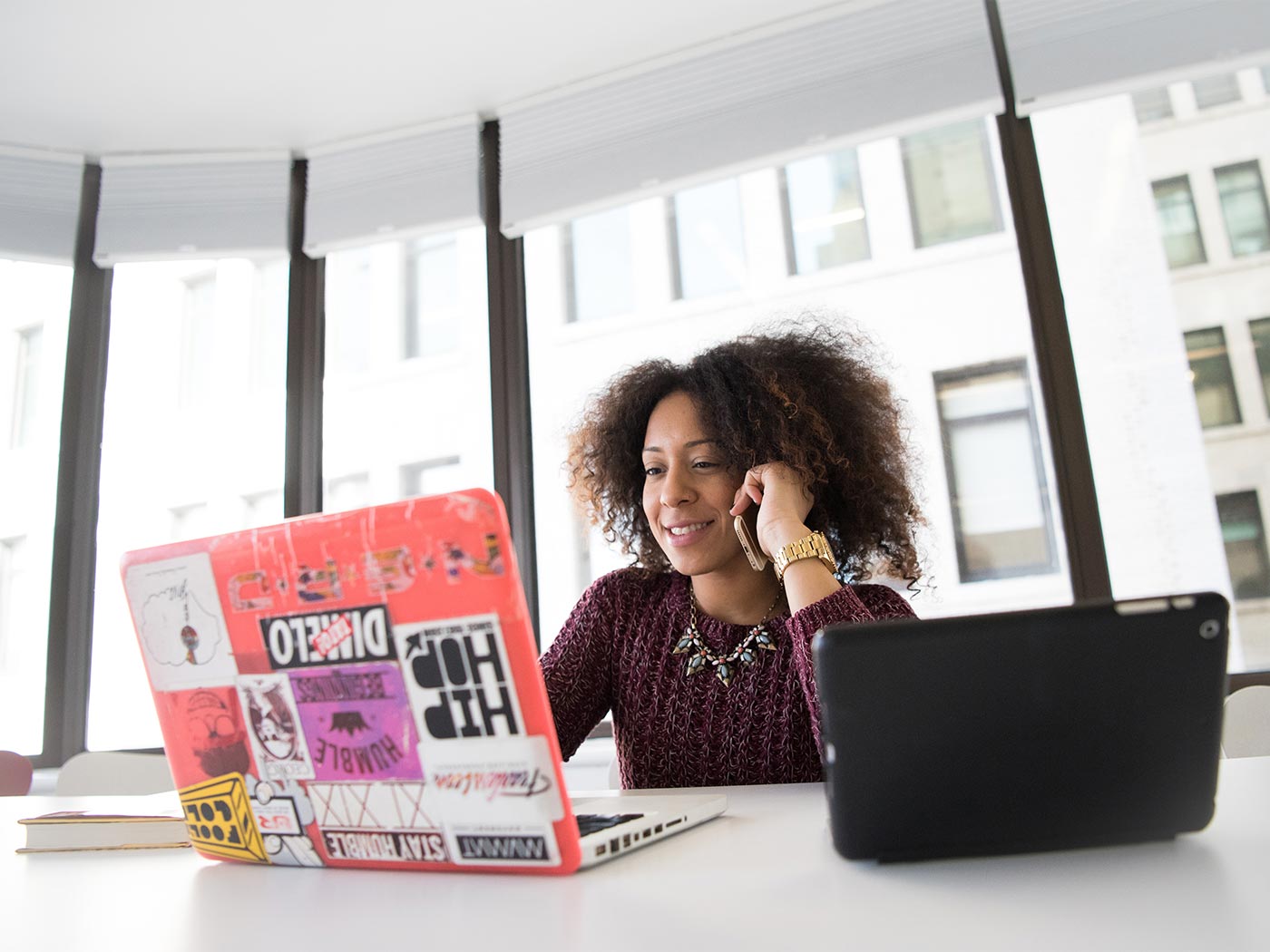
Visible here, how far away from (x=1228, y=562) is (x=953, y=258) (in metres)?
1.31

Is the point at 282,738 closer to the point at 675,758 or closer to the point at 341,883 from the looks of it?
the point at 341,883

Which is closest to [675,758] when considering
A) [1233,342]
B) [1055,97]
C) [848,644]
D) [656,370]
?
[656,370]

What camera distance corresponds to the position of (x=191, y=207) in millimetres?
3783

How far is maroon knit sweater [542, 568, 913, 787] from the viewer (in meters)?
1.51

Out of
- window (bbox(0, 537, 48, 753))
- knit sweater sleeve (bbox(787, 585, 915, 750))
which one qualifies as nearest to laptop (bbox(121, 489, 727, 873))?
knit sweater sleeve (bbox(787, 585, 915, 750))

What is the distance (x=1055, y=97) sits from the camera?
9.91ft

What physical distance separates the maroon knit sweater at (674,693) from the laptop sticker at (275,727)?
754mm

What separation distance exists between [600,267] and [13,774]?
2545 millimetres

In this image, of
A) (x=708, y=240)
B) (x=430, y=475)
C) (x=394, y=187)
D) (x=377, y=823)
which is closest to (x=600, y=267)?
(x=708, y=240)

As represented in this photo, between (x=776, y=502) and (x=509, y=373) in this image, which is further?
(x=509, y=373)

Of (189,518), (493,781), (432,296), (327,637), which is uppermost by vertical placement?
(432,296)

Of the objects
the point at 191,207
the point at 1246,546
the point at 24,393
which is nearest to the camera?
the point at 1246,546

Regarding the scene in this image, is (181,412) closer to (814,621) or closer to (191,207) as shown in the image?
(191,207)

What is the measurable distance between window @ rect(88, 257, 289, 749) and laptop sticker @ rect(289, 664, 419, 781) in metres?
3.16
